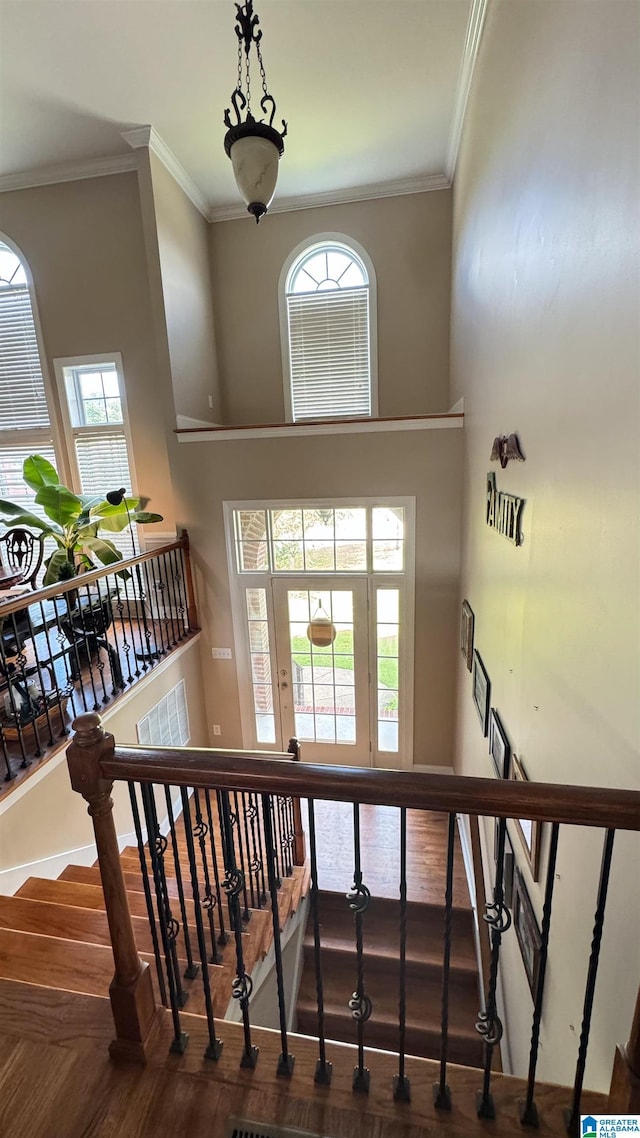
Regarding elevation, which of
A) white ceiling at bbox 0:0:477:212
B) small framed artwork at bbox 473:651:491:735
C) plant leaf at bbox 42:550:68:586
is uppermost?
white ceiling at bbox 0:0:477:212

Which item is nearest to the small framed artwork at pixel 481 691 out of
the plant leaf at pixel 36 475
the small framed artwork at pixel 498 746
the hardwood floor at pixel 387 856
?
the small framed artwork at pixel 498 746

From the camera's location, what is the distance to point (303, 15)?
2.89 m

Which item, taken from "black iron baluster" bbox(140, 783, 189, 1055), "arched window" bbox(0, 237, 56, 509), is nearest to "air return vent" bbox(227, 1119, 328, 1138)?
"black iron baluster" bbox(140, 783, 189, 1055)

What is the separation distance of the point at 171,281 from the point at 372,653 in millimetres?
3998

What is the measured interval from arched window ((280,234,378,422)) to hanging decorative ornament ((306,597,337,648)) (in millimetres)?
→ 2258

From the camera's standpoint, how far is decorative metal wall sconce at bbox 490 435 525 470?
6.75 ft

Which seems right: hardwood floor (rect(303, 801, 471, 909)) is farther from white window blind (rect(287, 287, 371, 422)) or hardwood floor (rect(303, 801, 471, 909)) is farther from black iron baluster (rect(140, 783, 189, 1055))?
A: white window blind (rect(287, 287, 371, 422))

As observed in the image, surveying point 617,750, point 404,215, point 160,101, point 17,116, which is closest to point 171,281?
point 160,101

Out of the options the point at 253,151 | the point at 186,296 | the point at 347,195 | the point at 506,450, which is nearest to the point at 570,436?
the point at 506,450

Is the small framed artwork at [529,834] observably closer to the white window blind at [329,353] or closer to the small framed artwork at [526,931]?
the small framed artwork at [526,931]

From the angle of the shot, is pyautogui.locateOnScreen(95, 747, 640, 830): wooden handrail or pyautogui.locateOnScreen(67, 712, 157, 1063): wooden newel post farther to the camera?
pyautogui.locateOnScreen(67, 712, 157, 1063): wooden newel post

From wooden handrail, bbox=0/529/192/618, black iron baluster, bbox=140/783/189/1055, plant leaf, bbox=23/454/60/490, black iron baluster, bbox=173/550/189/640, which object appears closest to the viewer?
black iron baluster, bbox=140/783/189/1055

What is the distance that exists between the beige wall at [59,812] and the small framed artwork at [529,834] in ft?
8.45

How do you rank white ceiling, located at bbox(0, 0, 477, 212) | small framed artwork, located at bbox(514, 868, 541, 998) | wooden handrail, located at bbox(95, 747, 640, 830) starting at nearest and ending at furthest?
1. wooden handrail, located at bbox(95, 747, 640, 830)
2. small framed artwork, located at bbox(514, 868, 541, 998)
3. white ceiling, located at bbox(0, 0, 477, 212)
